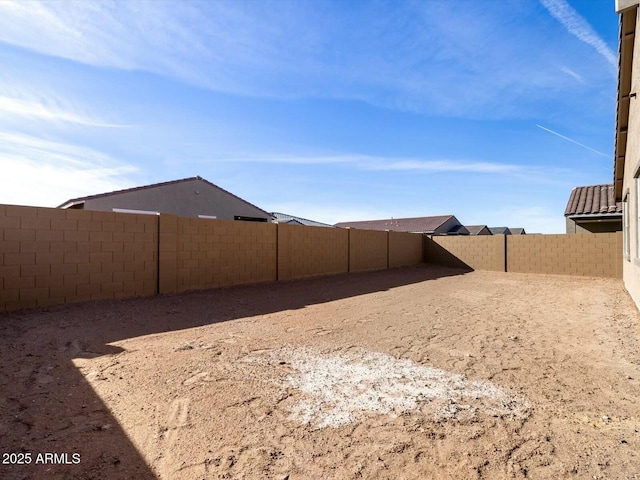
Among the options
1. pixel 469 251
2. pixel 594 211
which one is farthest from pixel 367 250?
pixel 594 211

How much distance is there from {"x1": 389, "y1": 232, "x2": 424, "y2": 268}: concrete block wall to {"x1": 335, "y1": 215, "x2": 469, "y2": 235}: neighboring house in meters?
10.8

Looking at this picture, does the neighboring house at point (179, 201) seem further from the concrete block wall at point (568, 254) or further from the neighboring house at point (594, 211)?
the neighboring house at point (594, 211)

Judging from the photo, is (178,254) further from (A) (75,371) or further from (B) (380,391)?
(B) (380,391)

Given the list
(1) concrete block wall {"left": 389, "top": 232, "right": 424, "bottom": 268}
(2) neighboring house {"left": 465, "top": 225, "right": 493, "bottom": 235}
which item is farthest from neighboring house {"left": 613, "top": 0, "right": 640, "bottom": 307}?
(2) neighboring house {"left": 465, "top": 225, "right": 493, "bottom": 235}

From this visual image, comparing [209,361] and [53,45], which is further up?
[53,45]

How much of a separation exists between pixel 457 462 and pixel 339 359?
1961 mm

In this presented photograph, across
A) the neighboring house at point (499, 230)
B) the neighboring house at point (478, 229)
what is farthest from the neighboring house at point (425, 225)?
the neighboring house at point (499, 230)

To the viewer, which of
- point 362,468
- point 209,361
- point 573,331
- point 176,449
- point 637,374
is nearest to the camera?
point 362,468

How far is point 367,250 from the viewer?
14758mm

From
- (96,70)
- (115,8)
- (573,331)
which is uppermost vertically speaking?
(115,8)

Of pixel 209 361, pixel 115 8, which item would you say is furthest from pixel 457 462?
pixel 115 8

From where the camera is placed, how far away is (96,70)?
7.22 m

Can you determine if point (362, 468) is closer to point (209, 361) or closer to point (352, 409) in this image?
point (352, 409)

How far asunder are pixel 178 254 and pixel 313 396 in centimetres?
610
